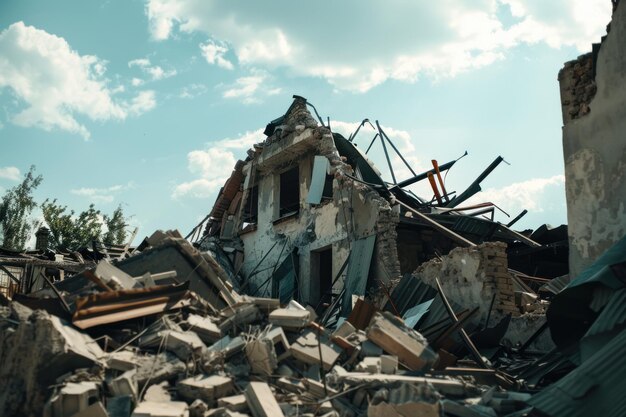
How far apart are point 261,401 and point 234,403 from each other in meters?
0.23

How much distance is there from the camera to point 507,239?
12.8m

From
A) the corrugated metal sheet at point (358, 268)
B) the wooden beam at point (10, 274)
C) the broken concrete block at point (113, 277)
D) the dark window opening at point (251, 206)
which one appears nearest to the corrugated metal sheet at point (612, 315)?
the broken concrete block at point (113, 277)

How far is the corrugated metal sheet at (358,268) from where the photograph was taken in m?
11.9

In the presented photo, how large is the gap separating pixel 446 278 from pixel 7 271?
11.5m

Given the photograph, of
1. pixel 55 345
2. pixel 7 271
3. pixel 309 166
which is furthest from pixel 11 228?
pixel 55 345

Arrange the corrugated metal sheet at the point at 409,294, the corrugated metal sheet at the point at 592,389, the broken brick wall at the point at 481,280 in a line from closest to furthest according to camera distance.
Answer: the corrugated metal sheet at the point at 592,389
the broken brick wall at the point at 481,280
the corrugated metal sheet at the point at 409,294

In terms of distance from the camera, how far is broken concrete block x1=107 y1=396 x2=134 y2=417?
4639 mm

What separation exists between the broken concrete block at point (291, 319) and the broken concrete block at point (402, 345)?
652 mm

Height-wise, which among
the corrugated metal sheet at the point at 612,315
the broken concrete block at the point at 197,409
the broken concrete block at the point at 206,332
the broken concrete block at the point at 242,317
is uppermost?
the corrugated metal sheet at the point at 612,315

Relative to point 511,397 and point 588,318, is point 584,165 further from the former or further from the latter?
point 511,397

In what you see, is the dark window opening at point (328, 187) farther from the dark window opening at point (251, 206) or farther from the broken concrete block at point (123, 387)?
the broken concrete block at point (123, 387)

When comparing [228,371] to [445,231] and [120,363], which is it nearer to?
[120,363]

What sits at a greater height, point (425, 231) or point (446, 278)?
point (425, 231)

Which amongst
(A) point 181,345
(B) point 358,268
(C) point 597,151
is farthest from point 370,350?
(B) point 358,268
